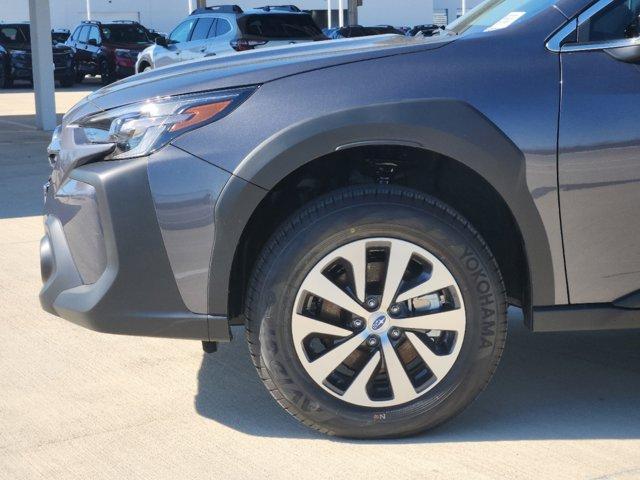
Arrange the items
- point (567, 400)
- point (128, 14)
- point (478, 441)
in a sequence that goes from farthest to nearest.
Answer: point (128, 14) → point (567, 400) → point (478, 441)

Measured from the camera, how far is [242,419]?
389 cm

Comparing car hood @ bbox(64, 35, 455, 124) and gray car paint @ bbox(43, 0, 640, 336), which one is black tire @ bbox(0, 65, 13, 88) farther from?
gray car paint @ bbox(43, 0, 640, 336)

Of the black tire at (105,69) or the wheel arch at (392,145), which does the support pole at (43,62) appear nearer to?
the black tire at (105,69)

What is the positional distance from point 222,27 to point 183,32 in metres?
1.61

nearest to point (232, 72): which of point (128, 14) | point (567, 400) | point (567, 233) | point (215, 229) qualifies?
point (215, 229)

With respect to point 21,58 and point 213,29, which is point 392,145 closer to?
point 213,29

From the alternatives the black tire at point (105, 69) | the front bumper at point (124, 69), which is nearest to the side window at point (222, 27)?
the front bumper at point (124, 69)

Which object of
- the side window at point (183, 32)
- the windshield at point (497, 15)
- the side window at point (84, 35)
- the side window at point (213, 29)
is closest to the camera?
the windshield at point (497, 15)

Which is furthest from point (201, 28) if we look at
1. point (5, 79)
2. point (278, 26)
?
point (5, 79)

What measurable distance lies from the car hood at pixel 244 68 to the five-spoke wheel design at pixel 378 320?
619 mm

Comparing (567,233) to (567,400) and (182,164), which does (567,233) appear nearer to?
(567,400)

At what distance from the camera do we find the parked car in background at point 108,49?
92.8 ft

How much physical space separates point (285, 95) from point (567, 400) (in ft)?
5.31

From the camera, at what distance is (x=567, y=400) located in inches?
160
